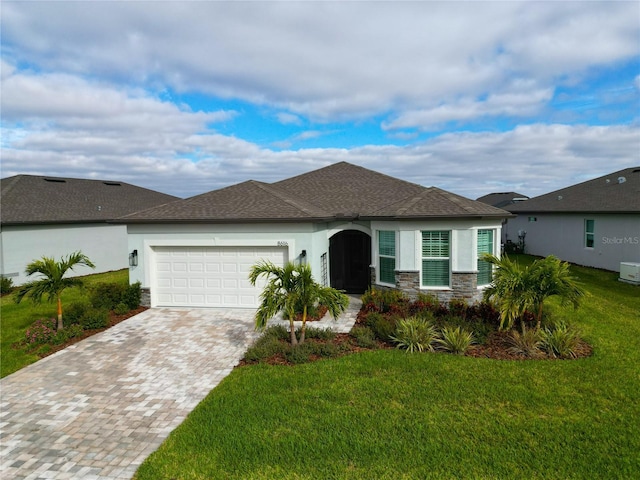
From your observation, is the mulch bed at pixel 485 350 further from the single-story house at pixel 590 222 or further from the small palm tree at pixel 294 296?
the single-story house at pixel 590 222

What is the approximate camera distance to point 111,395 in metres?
6.85

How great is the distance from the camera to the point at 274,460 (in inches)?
193

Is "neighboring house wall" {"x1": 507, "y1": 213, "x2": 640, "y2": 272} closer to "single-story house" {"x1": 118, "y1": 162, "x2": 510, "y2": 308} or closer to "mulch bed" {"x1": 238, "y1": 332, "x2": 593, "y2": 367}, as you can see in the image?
"single-story house" {"x1": 118, "y1": 162, "x2": 510, "y2": 308}

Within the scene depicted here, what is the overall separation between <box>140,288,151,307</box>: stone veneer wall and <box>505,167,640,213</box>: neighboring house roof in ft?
69.2

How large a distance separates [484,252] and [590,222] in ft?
40.6

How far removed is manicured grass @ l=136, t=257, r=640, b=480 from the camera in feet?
15.5

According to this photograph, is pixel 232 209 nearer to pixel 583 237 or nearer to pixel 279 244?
pixel 279 244

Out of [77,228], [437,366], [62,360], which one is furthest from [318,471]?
[77,228]

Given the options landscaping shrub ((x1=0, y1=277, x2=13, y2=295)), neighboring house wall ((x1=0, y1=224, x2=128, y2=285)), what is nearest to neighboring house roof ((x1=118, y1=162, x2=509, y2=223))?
landscaping shrub ((x1=0, y1=277, x2=13, y2=295))

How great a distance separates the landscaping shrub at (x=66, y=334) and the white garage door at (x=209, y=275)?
302 cm

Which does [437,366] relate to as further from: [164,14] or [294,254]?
[164,14]

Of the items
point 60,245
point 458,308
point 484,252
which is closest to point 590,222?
point 484,252

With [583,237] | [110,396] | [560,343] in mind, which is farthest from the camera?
[583,237]

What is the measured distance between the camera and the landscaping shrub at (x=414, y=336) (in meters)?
8.70
